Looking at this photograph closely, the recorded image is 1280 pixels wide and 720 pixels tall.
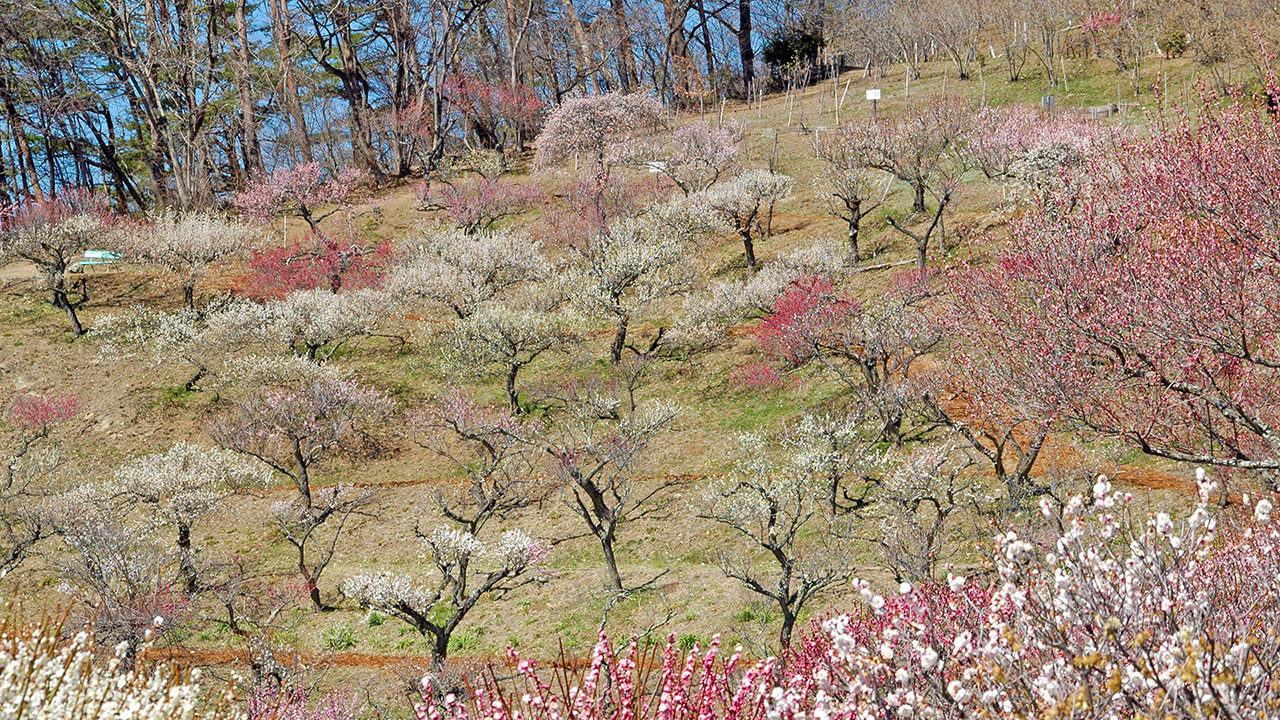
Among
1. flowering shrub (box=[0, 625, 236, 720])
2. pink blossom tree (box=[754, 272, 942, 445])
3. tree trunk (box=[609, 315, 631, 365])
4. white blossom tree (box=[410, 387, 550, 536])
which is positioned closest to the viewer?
flowering shrub (box=[0, 625, 236, 720])

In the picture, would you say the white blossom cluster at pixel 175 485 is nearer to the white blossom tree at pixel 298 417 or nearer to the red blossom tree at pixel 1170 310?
the white blossom tree at pixel 298 417

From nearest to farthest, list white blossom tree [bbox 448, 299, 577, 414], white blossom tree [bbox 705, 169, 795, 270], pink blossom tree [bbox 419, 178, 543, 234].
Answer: white blossom tree [bbox 448, 299, 577, 414] < white blossom tree [bbox 705, 169, 795, 270] < pink blossom tree [bbox 419, 178, 543, 234]

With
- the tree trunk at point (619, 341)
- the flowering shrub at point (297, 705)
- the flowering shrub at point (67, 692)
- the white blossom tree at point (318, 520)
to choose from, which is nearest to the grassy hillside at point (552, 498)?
the white blossom tree at point (318, 520)

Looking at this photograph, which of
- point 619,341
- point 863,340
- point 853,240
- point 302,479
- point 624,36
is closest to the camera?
point 863,340

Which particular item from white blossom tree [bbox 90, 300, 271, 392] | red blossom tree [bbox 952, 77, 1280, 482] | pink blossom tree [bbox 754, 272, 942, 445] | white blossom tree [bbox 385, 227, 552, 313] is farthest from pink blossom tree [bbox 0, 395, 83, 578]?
red blossom tree [bbox 952, 77, 1280, 482]

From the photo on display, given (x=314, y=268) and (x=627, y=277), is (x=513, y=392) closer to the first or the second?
(x=627, y=277)

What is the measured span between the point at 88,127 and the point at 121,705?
200ft

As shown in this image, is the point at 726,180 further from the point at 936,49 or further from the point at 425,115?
the point at 936,49

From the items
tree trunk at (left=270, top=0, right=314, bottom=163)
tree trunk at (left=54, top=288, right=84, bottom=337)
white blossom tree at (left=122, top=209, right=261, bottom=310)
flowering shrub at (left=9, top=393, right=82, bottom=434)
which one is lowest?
flowering shrub at (left=9, top=393, right=82, bottom=434)

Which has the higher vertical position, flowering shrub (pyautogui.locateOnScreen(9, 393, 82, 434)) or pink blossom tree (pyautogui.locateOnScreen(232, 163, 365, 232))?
pink blossom tree (pyautogui.locateOnScreen(232, 163, 365, 232))

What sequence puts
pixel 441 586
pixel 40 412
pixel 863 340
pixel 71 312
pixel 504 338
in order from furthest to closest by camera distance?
pixel 71 312, pixel 504 338, pixel 40 412, pixel 863 340, pixel 441 586

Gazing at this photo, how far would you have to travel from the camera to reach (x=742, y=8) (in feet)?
198

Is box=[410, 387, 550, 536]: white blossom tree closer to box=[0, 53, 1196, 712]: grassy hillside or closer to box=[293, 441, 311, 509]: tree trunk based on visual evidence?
box=[0, 53, 1196, 712]: grassy hillside

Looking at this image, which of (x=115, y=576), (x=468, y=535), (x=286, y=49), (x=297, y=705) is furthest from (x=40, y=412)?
(x=286, y=49)
